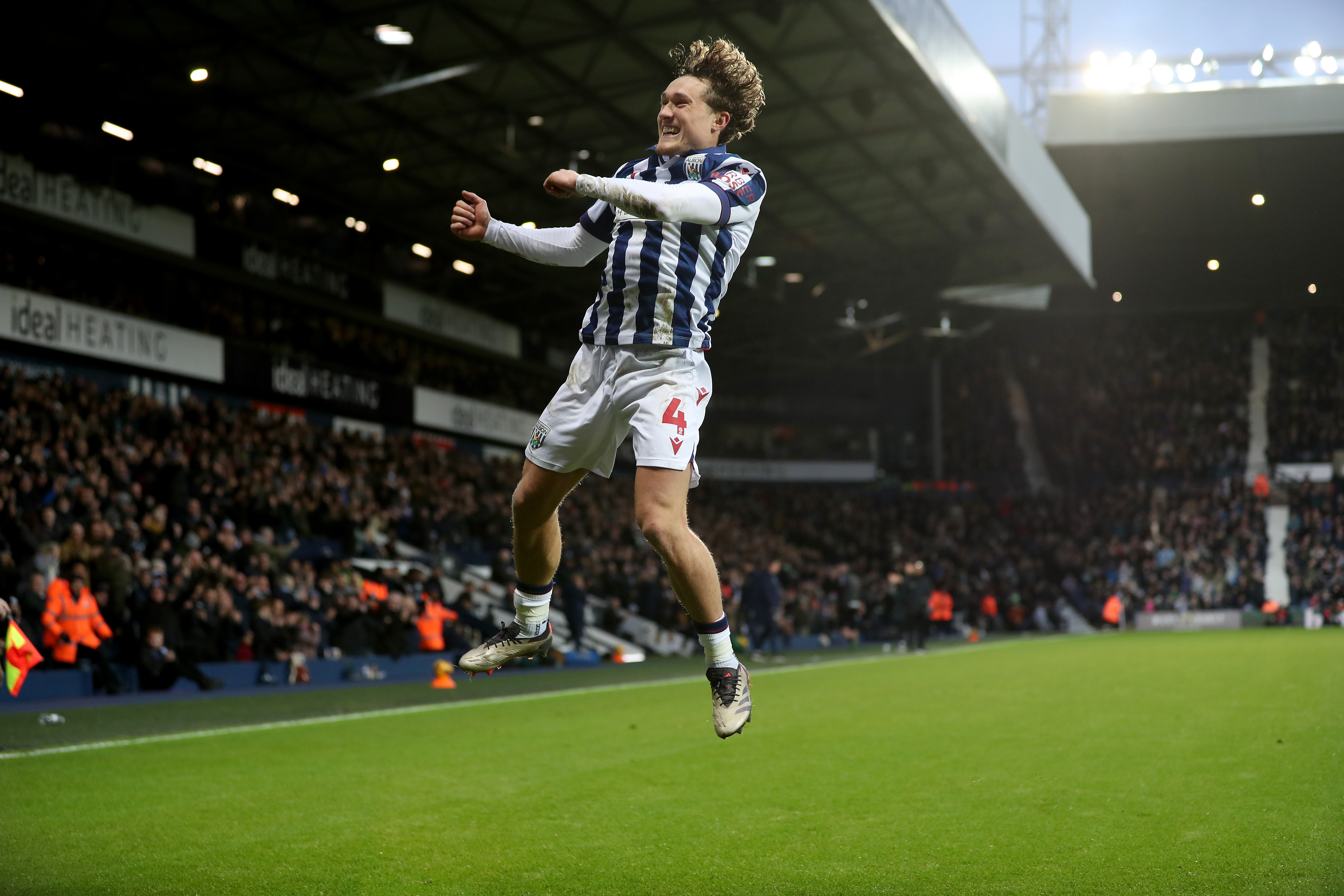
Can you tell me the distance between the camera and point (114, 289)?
2122cm

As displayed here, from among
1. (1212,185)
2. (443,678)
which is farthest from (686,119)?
(1212,185)

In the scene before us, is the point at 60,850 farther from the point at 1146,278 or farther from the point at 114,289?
the point at 1146,278

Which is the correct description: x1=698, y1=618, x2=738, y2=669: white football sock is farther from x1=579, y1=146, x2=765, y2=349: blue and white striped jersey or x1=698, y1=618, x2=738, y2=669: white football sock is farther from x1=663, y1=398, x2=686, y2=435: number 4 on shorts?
x1=579, y1=146, x2=765, y2=349: blue and white striped jersey

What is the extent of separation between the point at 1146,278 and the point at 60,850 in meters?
43.7

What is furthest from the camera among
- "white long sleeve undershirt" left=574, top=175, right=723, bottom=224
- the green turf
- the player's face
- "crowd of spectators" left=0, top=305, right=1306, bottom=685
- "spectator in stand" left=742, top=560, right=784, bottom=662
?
"spectator in stand" left=742, top=560, right=784, bottom=662

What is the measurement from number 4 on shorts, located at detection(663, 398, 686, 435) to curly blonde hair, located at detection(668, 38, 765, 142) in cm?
110

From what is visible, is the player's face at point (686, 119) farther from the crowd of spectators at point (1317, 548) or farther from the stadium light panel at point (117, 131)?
the crowd of spectators at point (1317, 548)

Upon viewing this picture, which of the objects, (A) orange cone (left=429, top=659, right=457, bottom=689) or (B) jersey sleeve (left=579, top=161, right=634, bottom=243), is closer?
(B) jersey sleeve (left=579, top=161, right=634, bottom=243)

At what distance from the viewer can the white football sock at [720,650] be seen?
14.9 ft

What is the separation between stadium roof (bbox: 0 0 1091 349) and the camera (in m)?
17.3

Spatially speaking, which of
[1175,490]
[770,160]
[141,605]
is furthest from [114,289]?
[1175,490]

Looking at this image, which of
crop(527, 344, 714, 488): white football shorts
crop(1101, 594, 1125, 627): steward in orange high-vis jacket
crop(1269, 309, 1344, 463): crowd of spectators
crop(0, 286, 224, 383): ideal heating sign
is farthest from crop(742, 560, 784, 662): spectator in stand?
crop(1269, 309, 1344, 463): crowd of spectators

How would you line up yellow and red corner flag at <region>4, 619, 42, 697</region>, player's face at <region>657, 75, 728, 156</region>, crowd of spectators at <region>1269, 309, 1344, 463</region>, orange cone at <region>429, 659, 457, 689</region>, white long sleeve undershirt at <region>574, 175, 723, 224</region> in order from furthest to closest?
crowd of spectators at <region>1269, 309, 1344, 463</region> → orange cone at <region>429, 659, 457, 689</region> → yellow and red corner flag at <region>4, 619, 42, 697</region> → player's face at <region>657, 75, 728, 156</region> → white long sleeve undershirt at <region>574, 175, 723, 224</region>

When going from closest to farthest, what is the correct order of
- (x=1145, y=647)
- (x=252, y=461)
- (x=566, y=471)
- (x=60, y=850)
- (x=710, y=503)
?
1. (x=566, y=471)
2. (x=60, y=850)
3. (x=252, y=461)
4. (x=1145, y=647)
5. (x=710, y=503)
